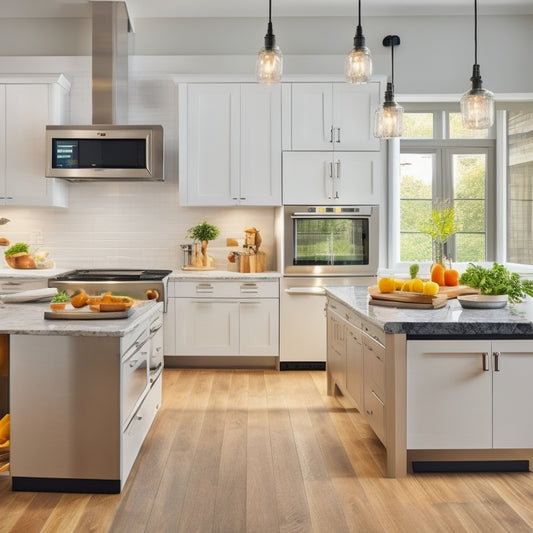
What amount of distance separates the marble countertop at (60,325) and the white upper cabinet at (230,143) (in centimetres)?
245

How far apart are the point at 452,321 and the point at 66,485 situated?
2.02 m

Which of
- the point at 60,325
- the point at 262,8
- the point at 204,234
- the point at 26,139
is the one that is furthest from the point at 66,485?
the point at 262,8

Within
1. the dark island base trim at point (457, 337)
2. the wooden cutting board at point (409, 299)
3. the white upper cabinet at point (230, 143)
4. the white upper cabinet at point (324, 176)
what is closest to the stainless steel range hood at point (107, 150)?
the white upper cabinet at point (230, 143)

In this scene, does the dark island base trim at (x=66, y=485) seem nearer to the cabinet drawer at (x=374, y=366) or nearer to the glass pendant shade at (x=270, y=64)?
the cabinet drawer at (x=374, y=366)

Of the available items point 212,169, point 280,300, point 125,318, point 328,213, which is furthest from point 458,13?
point 125,318

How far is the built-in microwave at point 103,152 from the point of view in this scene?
5152 mm

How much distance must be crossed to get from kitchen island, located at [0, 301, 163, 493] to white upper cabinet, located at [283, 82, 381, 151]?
3205 millimetres

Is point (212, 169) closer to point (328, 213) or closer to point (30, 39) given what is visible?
point (328, 213)

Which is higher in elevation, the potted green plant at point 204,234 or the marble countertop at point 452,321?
the potted green plant at point 204,234

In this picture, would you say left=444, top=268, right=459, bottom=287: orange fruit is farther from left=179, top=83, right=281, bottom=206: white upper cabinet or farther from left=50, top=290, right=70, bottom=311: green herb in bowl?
left=50, top=290, right=70, bottom=311: green herb in bowl

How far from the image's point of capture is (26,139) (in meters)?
5.27

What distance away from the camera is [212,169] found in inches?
212

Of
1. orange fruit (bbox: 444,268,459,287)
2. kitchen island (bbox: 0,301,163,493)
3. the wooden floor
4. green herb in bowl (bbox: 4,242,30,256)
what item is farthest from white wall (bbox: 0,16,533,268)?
kitchen island (bbox: 0,301,163,493)

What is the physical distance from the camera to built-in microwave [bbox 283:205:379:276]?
17.5 ft
